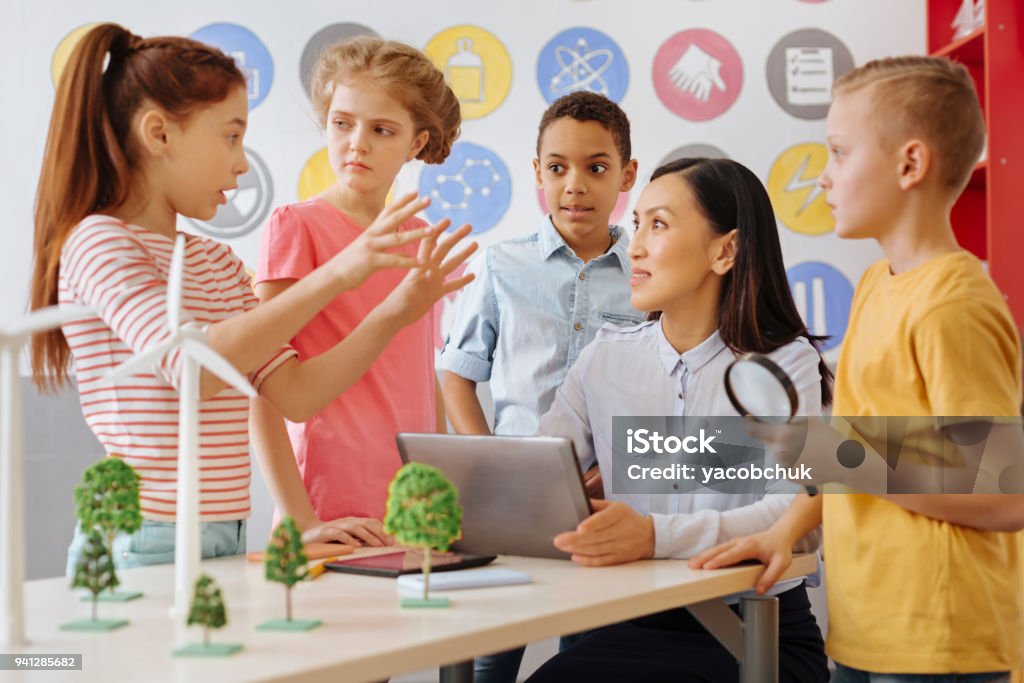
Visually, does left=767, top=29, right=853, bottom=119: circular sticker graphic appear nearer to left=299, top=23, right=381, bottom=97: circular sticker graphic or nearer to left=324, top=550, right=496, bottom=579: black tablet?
left=299, top=23, right=381, bottom=97: circular sticker graphic

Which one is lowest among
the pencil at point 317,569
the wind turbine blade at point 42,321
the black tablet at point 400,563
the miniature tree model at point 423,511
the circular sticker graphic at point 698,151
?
the pencil at point 317,569

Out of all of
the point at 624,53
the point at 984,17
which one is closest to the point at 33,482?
the point at 624,53

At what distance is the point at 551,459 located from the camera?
1275 mm

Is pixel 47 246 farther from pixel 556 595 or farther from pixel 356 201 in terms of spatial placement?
pixel 556 595

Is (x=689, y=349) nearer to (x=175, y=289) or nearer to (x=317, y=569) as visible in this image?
(x=317, y=569)

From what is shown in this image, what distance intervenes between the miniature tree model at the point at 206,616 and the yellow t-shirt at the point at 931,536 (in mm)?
775

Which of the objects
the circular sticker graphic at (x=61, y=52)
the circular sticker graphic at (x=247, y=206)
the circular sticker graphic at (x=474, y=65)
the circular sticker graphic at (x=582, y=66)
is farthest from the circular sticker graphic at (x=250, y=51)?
the circular sticker graphic at (x=582, y=66)

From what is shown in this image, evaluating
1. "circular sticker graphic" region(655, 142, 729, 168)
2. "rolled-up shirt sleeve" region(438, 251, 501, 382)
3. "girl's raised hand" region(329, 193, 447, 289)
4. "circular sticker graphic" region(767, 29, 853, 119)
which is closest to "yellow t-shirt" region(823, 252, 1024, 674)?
"girl's raised hand" region(329, 193, 447, 289)

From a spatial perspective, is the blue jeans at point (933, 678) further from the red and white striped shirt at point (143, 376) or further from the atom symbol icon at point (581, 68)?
the atom symbol icon at point (581, 68)

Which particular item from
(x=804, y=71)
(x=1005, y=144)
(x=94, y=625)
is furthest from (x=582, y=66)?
(x=94, y=625)

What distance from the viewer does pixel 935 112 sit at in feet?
4.57

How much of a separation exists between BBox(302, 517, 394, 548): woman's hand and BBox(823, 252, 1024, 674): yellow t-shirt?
1.97 ft

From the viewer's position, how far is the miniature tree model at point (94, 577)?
1.00m

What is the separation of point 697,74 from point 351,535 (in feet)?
6.58
